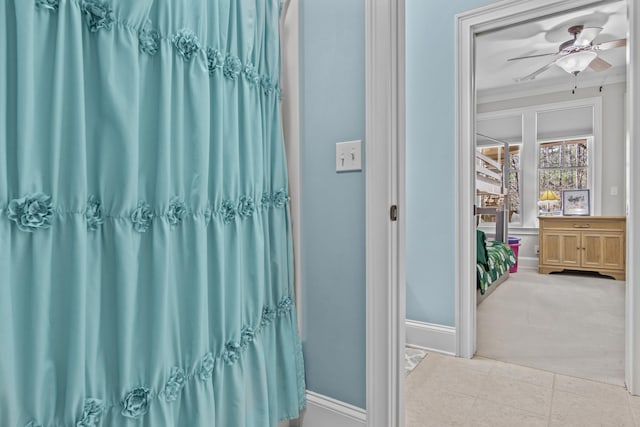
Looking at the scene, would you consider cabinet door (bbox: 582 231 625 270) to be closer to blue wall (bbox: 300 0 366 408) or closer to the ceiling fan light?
the ceiling fan light

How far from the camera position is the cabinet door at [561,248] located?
479 centimetres

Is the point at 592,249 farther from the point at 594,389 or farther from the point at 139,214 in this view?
the point at 139,214

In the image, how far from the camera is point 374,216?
4.26ft

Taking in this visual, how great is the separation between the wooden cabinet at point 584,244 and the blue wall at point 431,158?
3488mm

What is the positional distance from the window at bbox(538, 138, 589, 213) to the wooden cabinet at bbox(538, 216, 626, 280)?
675 millimetres

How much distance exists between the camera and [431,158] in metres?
2.42

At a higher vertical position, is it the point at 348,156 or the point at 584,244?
the point at 348,156

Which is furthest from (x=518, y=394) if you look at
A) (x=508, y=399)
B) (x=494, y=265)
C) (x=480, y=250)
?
(x=494, y=265)

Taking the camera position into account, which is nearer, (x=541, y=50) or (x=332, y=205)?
(x=332, y=205)

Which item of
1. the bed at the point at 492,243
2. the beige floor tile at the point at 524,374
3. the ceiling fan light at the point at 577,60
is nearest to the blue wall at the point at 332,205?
the beige floor tile at the point at 524,374

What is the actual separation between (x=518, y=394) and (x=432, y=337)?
632 millimetres

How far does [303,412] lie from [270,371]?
0.99 ft

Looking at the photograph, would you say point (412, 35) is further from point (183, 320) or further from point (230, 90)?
point (183, 320)

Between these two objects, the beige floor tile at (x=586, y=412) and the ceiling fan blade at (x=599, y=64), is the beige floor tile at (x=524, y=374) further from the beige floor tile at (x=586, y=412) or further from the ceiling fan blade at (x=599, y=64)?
the ceiling fan blade at (x=599, y=64)
